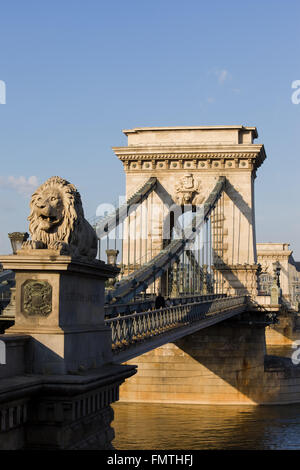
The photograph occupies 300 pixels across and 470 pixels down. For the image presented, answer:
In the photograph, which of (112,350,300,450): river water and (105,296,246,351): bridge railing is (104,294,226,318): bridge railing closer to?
(105,296,246,351): bridge railing

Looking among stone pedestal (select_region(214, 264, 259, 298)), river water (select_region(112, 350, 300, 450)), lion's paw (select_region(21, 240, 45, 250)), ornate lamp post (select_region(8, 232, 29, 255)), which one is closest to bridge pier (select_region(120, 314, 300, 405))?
river water (select_region(112, 350, 300, 450))

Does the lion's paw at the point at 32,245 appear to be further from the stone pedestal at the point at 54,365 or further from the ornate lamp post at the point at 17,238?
the ornate lamp post at the point at 17,238

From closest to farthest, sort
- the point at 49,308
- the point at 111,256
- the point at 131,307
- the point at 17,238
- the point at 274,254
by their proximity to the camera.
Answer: the point at 49,308, the point at 17,238, the point at 131,307, the point at 111,256, the point at 274,254

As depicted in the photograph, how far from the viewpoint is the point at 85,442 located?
11.3 metres

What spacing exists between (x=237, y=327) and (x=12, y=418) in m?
33.8

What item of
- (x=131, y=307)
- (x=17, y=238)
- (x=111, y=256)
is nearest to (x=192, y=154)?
(x=111, y=256)

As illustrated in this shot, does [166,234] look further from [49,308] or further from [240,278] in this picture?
[49,308]

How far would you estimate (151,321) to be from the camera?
18797 mm

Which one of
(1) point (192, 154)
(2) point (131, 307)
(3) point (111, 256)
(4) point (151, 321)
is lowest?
(4) point (151, 321)

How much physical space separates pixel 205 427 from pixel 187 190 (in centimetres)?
1601

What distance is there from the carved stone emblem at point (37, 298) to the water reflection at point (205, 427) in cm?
1945

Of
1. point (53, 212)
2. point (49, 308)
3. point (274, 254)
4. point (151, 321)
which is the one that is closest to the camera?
point (49, 308)

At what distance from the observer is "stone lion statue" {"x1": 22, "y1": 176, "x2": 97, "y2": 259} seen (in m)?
11.5

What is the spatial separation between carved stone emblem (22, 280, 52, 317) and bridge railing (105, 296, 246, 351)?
2.93m
